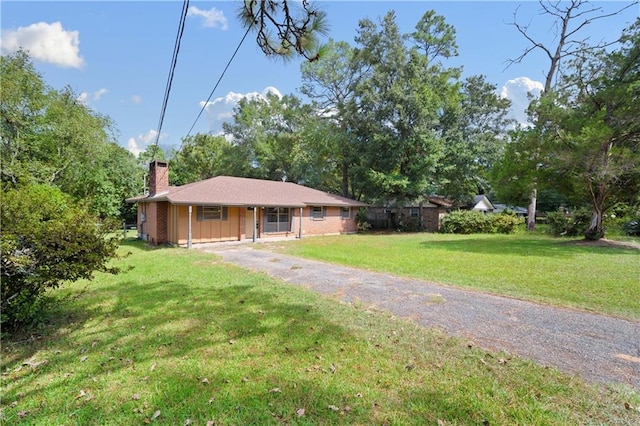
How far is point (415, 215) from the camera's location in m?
26.6

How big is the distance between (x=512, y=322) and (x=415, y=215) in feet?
73.4

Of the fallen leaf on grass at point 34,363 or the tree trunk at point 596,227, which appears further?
the tree trunk at point 596,227

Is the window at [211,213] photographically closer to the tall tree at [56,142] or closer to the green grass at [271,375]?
the tall tree at [56,142]

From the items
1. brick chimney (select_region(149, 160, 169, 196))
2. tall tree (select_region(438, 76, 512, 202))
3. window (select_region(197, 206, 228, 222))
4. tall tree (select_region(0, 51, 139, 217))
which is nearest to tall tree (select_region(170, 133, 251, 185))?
tall tree (select_region(0, 51, 139, 217))

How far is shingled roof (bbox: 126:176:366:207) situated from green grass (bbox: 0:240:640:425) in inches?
390

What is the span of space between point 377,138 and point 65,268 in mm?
20993

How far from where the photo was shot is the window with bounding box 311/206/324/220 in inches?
813

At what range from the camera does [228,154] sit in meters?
32.8

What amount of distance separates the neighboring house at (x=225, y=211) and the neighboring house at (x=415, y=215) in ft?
22.1

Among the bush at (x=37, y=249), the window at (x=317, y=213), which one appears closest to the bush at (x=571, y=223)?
the window at (x=317, y=213)

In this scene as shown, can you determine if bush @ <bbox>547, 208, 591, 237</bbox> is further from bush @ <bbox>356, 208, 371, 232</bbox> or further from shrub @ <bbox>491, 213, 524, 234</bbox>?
bush @ <bbox>356, 208, 371, 232</bbox>

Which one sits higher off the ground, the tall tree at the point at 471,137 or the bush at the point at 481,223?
the tall tree at the point at 471,137

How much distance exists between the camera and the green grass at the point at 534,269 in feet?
20.3

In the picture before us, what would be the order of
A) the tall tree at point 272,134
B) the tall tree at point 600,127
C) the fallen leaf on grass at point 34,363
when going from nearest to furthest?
the fallen leaf on grass at point 34,363 → the tall tree at point 600,127 → the tall tree at point 272,134
